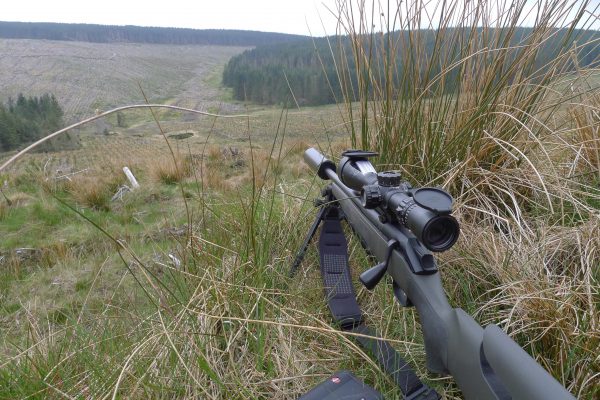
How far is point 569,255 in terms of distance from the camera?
166 centimetres

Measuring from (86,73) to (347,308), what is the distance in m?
68.1

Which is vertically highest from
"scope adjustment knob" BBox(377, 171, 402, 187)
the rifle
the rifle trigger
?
"scope adjustment knob" BBox(377, 171, 402, 187)

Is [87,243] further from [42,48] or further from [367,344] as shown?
[42,48]

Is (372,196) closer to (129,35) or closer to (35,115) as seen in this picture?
(35,115)

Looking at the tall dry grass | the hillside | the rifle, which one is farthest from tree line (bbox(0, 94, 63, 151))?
the rifle

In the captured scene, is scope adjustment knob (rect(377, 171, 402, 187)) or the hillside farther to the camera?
the hillside

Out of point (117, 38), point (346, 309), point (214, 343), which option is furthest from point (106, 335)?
point (117, 38)

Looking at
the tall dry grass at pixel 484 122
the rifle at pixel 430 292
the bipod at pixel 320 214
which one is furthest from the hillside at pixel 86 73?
the rifle at pixel 430 292

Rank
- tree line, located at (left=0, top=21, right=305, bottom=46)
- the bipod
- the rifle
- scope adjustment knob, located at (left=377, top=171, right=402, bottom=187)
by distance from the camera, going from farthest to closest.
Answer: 1. tree line, located at (left=0, top=21, right=305, bottom=46)
2. the bipod
3. scope adjustment knob, located at (left=377, top=171, right=402, bottom=187)
4. the rifle

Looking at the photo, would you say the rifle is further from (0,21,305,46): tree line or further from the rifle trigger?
(0,21,305,46): tree line

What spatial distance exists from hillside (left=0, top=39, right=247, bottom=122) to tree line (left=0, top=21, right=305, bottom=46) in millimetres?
15701

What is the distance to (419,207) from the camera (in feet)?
3.65

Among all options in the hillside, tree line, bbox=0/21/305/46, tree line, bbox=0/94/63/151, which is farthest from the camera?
tree line, bbox=0/21/305/46

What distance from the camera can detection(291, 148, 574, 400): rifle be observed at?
0.78m
